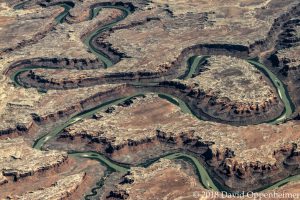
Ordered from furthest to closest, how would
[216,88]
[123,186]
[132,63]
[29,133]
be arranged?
[132,63], [216,88], [29,133], [123,186]

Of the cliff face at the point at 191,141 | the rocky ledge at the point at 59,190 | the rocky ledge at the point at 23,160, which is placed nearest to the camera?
the rocky ledge at the point at 59,190

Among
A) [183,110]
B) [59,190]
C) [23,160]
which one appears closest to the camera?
[59,190]

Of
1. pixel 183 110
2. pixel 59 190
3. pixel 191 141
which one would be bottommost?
pixel 59 190

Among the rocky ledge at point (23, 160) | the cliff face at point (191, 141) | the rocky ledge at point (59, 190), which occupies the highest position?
the cliff face at point (191, 141)

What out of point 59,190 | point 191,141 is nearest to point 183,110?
point 191,141

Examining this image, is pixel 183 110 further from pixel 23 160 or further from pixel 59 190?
pixel 59 190

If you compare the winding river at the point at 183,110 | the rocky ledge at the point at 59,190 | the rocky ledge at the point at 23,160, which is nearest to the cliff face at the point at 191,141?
the winding river at the point at 183,110

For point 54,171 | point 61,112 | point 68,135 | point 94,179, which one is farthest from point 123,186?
point 61,112

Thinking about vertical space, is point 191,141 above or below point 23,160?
above

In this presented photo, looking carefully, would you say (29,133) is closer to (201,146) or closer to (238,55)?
(201,146)

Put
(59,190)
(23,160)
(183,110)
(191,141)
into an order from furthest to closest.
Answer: (183,110), (191,141), (23,160), (59,190)

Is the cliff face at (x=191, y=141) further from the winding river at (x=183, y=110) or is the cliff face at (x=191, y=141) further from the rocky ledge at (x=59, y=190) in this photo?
the rocky ledge at (x=59, y=190)
